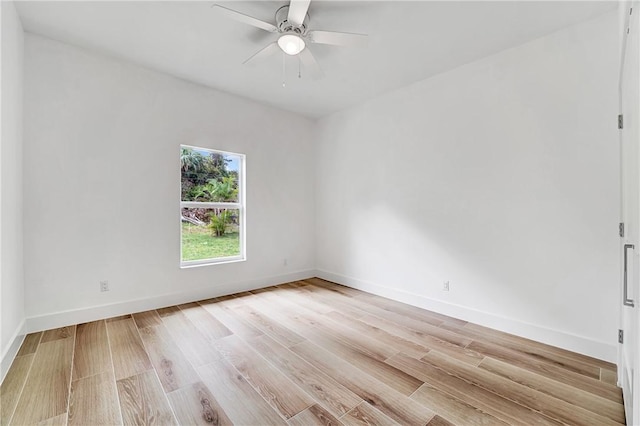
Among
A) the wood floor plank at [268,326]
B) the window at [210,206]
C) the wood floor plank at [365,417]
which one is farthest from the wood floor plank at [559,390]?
the window at [210,206]

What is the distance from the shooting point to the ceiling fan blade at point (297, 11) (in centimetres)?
192

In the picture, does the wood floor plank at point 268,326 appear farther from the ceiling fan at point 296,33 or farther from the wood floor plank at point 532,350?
the ceiling fan at point 296,33

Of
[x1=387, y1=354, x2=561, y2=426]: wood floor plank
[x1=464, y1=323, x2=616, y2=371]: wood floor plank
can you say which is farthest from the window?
[x1=464, y1=323, x2=616, y2=371]: wood floor plank

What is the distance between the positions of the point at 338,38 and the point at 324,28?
39 centimetres

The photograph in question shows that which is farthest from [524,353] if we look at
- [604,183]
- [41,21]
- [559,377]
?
[41,21]

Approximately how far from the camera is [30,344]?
7.88 ft

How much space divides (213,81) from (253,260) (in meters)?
2.45

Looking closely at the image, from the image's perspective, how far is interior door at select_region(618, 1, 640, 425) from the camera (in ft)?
3.89

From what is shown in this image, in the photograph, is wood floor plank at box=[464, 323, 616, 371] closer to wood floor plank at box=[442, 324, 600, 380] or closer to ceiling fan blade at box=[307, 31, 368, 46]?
wood floor plank at box=[442, 324, 600, 380]

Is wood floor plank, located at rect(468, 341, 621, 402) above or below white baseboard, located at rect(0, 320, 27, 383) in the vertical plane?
below

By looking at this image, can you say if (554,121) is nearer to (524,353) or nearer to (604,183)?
(604,183)

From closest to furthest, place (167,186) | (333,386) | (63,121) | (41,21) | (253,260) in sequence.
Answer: (333,386) < (41,21) < (63,121) < (167,186) < (253,260)

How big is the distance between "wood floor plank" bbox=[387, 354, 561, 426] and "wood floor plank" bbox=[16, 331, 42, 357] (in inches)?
114

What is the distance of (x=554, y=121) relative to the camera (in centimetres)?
248
